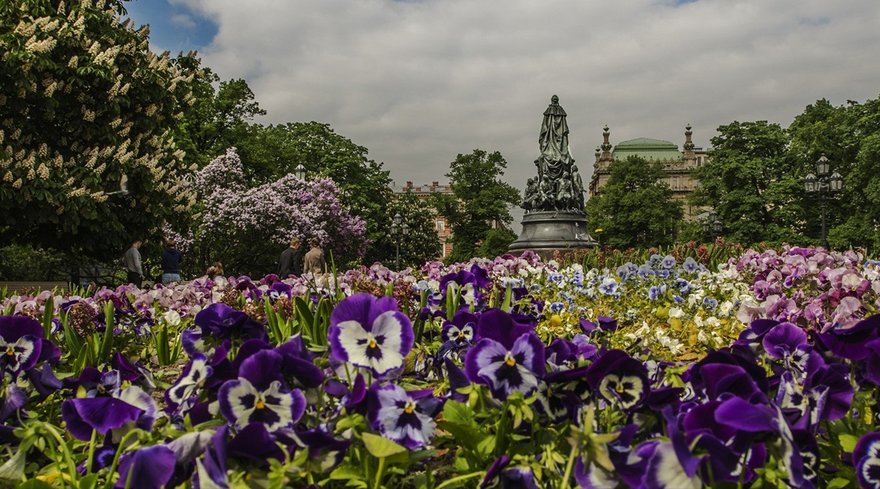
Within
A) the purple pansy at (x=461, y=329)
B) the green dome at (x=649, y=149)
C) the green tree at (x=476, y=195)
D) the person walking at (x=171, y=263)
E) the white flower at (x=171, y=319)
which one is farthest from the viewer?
the green dome at (x=649, y=149)

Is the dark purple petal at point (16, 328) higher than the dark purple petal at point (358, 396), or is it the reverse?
the dark purple petal at point (16, 328)

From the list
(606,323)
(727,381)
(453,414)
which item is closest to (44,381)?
(453,414)

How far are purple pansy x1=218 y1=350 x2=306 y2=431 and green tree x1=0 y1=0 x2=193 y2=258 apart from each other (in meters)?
13.7

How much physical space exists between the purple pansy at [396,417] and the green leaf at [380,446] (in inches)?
4.4

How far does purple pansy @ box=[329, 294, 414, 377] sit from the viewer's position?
1.50m

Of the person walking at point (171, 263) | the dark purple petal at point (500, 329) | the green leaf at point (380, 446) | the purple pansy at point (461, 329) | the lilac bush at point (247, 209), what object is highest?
the lilac bush at point (247, 209)

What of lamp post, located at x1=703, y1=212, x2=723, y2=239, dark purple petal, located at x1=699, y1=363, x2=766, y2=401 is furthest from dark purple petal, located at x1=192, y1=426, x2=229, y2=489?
lamp post, located at x1=703, y1=212, x2=723, y2=239

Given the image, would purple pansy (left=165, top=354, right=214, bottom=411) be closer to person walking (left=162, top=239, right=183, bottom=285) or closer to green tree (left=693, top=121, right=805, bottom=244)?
person walking (left=162, top=239, right=183, bottom=285)

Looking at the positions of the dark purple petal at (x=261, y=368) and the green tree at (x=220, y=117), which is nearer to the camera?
the dark purple petal at (x=261, y=368)

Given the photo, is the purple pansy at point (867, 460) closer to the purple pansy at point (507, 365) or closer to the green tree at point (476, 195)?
the purple pansy at point (507, 365)

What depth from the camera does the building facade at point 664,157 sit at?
124 m

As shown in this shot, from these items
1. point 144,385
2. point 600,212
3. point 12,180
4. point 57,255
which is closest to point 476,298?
point 144,385

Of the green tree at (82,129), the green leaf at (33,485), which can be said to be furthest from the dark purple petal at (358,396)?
the green tree at (82,129)

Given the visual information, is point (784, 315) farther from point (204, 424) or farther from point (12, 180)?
point (12, 180)
